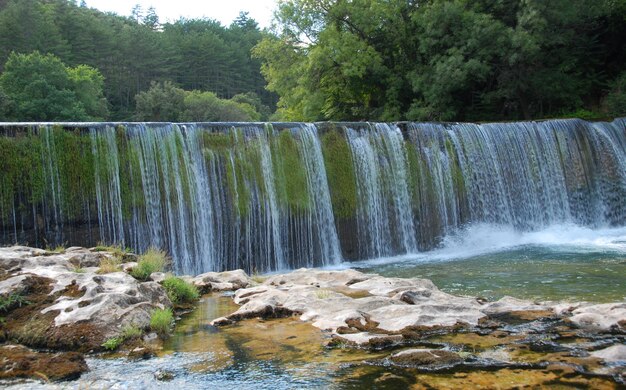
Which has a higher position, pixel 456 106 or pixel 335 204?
pixel 456 106

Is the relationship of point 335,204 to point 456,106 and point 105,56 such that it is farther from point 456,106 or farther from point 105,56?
point 105,56

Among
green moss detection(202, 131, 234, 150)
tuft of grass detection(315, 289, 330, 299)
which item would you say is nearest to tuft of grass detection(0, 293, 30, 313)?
tuft of grass detection(315, 289, 330, 299)

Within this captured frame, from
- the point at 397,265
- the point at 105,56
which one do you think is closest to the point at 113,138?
the point at 397,265

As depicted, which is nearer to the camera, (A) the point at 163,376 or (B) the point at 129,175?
(A) the point at 163,376

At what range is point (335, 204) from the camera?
16.5m

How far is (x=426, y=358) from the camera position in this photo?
5.18 m

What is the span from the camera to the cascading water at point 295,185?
42.4 feet

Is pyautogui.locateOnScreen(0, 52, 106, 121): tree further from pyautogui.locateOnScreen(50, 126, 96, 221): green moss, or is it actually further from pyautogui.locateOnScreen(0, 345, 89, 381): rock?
pyautogui.locateOnScreen(0, 345, 89, 381): rock

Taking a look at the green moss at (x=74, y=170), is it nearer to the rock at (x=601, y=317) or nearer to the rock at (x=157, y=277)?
the rock at (x=157, y=277)

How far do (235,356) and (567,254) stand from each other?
38.3ft

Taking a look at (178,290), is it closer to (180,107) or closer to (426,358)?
(426,358)

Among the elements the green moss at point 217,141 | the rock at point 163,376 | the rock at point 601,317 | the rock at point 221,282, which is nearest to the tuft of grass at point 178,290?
the rock at point 221,282

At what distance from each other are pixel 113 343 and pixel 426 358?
3005 mm

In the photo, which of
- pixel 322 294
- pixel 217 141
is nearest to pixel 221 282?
pixel 322 294
